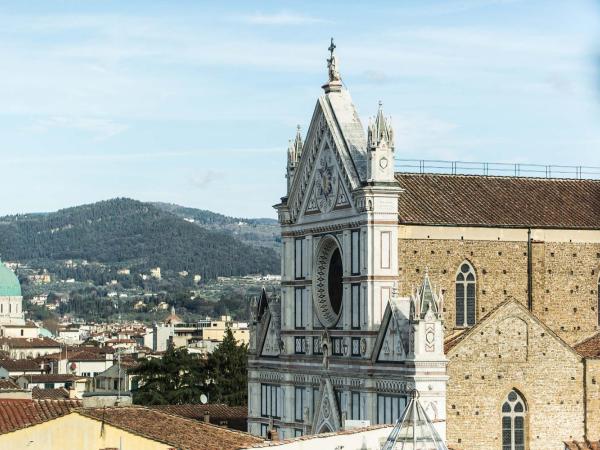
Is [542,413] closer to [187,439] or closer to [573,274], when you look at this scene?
[573,274]

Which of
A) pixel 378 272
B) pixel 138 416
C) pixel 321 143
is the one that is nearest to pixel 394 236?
pixel 378 272

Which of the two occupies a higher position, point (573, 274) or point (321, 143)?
point (321, 143)

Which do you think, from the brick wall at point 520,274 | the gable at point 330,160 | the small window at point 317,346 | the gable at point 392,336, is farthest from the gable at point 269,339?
the brick wall at point 520,274

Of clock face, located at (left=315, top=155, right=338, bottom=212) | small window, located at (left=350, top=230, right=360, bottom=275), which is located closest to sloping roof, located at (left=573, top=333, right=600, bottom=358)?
small window, located at (left=350, top=230, right=360, bottom=275)

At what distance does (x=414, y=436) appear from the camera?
34469mm

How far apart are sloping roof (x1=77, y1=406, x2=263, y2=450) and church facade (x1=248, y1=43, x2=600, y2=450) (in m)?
11.4

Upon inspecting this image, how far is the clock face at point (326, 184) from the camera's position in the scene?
2325 inches

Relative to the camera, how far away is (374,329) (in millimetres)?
55938

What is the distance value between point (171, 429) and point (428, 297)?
1458 cm

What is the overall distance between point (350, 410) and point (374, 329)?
296 cm

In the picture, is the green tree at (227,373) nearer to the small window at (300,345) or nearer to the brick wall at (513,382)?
the small window at (300,345)

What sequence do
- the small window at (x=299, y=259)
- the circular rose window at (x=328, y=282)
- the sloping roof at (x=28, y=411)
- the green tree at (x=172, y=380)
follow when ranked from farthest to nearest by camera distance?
1. the green tree at (x=172, y=380)
2. the small window at (x=299, y=259)
3. the circular rose window at (x=328, y=282)
4. the sloping roof at (x=28, y=411)

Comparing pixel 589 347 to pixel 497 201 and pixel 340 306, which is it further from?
pixel 340 306

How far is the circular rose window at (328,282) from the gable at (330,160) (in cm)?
139
